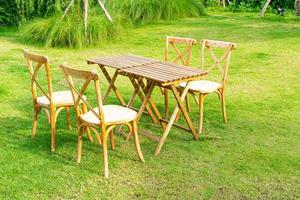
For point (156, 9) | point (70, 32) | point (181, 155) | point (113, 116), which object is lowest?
point (181, 155)

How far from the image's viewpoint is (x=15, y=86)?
7.07 meters

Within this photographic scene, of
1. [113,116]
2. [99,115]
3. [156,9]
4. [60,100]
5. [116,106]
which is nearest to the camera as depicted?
[99,115]

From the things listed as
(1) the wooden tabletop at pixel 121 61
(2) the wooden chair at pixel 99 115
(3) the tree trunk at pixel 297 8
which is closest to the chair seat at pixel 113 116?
(2) the wooden chair at pixel 99 115

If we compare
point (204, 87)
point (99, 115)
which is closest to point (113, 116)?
point (99, 115)

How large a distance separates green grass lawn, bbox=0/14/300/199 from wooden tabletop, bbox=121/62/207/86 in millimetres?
789

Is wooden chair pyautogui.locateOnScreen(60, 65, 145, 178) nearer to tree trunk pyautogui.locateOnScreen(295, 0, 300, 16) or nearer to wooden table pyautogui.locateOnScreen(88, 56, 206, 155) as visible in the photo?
wooden table pyautogui.locateOnScreen(88, 56, 206, 155)

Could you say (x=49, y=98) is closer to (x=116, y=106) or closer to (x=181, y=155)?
(x=116, y=106)

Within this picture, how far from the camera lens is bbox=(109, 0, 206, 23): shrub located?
1316 centimetres

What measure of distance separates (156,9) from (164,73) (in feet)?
32.8

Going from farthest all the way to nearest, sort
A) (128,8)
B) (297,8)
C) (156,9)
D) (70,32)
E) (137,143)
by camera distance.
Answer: (297,8) < (156,9) < (128,8) < (70,32) < (137,143)

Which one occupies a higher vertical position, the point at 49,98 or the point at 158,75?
the point at 158,75

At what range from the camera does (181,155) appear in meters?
4.60

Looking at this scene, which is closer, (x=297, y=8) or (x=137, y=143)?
(x=137, y=143)

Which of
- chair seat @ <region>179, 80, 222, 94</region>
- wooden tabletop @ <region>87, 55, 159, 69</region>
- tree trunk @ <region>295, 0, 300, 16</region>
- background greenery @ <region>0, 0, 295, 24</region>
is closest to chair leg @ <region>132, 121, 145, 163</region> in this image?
wooden tabletop @ <region>87, 55, 159, 69</region>
